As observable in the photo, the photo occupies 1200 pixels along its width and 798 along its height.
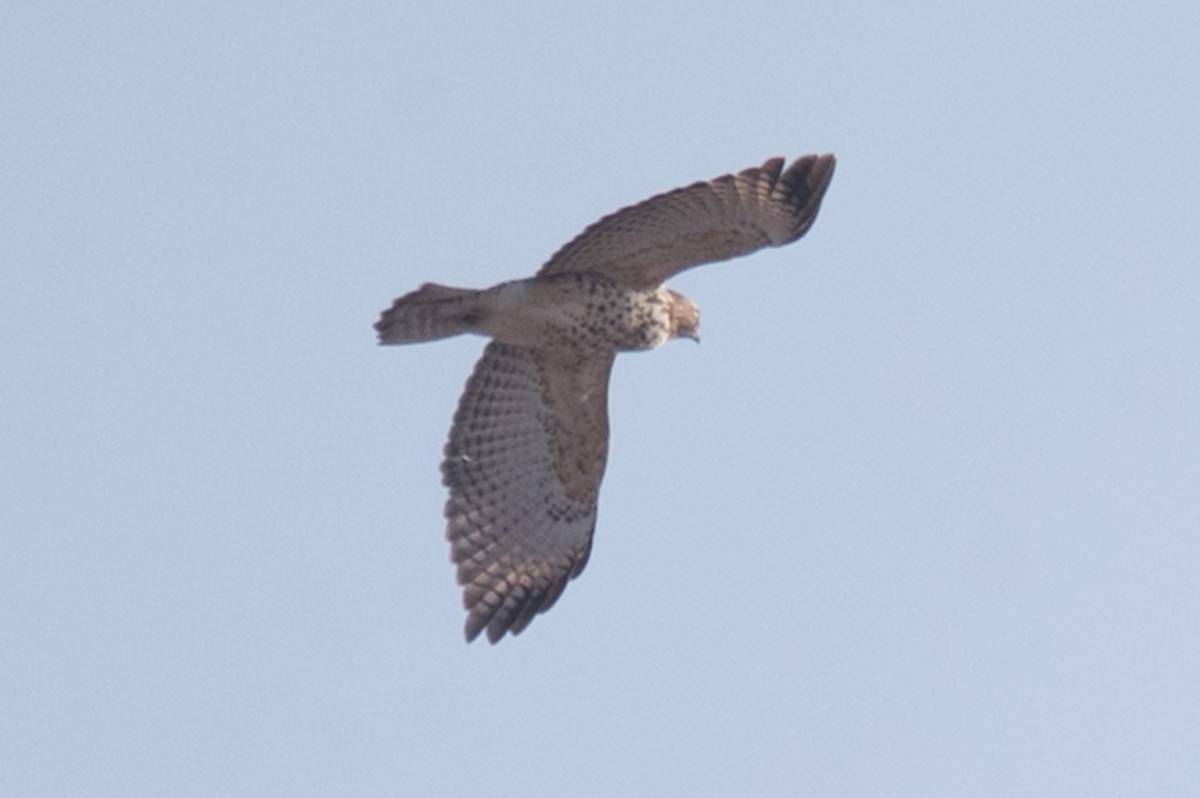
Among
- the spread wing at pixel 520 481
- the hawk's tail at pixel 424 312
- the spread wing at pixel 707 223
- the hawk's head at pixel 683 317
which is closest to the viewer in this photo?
the spread wing at pixel 707 223

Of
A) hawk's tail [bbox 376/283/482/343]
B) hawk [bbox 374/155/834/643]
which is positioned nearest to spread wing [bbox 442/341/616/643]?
hawk [bbox 374/155/834/643]

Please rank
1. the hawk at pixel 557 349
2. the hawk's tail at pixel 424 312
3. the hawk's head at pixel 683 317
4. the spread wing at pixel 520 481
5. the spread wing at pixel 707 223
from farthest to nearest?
the spread wing at pixel 520 481, the hawk's head at pixel 683 317, the hawk's tail at pixel 424 312, the hawk at pixel 557 349, the spread wing at pixel 707 223

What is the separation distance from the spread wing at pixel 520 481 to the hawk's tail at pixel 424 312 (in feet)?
2.35

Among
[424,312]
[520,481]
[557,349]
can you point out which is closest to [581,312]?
[557,349]

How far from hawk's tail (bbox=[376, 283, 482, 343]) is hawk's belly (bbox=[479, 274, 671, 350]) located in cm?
13

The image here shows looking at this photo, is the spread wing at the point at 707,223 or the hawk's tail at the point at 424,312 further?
the hawk's tail at the point at 424,312

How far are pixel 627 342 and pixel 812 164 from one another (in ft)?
4.64

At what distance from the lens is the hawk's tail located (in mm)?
12609

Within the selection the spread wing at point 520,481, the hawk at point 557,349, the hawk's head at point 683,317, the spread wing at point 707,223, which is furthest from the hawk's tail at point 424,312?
the hawk's head at point 683,317

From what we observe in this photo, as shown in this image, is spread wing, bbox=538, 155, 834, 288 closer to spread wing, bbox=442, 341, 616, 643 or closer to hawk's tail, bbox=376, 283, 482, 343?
hawk's tail, bbox=376, 283, 482, 343

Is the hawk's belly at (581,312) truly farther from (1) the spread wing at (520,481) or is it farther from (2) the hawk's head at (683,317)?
(1) the spread wing at (520,481)

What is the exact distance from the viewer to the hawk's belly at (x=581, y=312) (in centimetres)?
1263

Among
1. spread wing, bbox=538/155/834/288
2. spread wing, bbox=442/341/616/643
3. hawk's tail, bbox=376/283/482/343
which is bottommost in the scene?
spread wing, bbox=442/341/616/643

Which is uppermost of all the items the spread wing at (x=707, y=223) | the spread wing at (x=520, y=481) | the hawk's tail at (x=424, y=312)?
the spread wing at (x=707, y=223)
